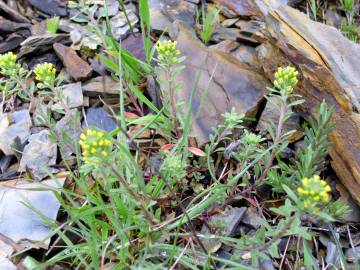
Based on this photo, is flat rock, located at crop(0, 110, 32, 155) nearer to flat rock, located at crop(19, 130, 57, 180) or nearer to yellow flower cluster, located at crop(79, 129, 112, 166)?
flat rock, located at crop(19, 130, 57, 180)

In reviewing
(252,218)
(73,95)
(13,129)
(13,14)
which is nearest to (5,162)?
(13,129)

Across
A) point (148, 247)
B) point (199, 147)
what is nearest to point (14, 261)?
point (148, 247)

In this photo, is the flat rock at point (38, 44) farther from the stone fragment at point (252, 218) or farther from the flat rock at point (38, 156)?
the stone fragment at point (252, 218)

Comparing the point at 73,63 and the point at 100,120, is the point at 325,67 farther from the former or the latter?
the point at 73,63

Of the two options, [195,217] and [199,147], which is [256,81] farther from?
[195,217]

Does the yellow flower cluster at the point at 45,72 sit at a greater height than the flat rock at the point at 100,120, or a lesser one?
greater

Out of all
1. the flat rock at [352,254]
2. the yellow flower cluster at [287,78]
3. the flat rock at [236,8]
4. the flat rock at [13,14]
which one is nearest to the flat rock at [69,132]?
the flat rock at [13,14]

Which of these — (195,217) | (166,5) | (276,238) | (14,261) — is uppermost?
(166,5)
